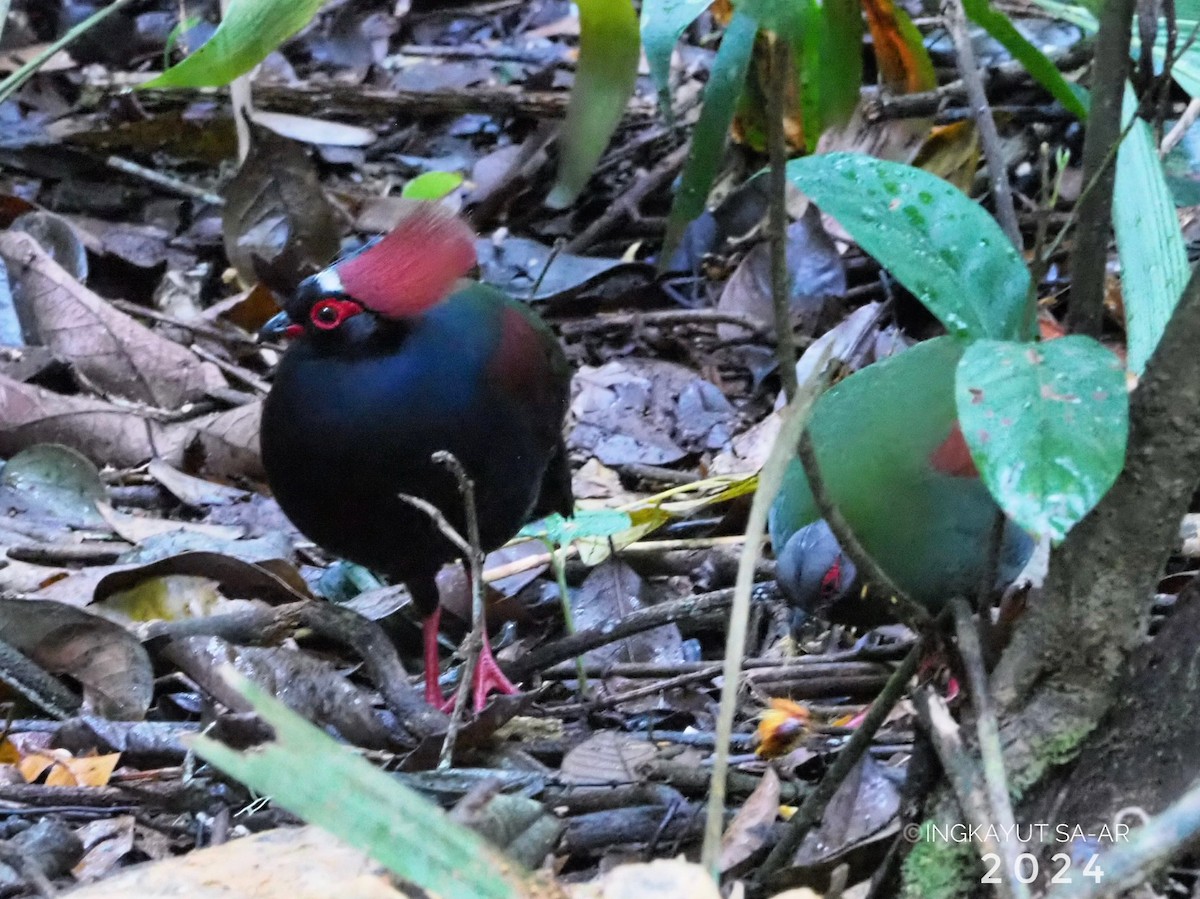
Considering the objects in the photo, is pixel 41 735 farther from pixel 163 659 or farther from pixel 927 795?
pixel 927 795

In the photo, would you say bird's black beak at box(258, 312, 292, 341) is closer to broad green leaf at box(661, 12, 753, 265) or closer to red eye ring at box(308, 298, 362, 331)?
red eye ring at box(308, 298, 362, 331)

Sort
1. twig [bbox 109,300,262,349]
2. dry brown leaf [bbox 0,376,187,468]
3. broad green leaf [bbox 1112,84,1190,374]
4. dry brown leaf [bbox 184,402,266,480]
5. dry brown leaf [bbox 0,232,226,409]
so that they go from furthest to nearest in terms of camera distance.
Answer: twig [bbox 109,300,262,349] → dry brown leaf [bbox 0,232,226,409] → dry brown leaf [bbox 184,402,266,480] → dry brown leaf [bbox 0,376,187,468] → broad green leaf [bbox 1112,84,1190,374]

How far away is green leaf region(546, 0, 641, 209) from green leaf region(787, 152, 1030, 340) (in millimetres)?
1134

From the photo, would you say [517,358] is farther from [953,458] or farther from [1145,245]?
[1145,245]

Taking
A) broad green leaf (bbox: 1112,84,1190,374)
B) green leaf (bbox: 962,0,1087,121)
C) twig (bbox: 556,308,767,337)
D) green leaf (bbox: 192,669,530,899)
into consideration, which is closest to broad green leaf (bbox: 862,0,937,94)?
twig (bbox: 556,308,767,337)

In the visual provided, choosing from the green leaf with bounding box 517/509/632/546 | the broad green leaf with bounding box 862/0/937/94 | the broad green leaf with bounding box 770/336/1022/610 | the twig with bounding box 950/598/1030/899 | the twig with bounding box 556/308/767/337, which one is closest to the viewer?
the twig with bounding box 950/598/1030/899

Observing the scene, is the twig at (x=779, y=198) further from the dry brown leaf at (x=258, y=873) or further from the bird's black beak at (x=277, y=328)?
the bird's black beak at (x=277, y=328)

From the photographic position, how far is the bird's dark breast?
7.86 feet

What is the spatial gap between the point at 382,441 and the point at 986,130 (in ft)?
3.75

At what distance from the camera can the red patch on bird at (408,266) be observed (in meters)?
2.49

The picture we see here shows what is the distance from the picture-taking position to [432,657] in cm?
287

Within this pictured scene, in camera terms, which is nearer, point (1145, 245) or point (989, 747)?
point (989, 747)

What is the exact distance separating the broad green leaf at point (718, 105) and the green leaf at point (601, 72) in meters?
0.24

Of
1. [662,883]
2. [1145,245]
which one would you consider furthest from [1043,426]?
[1145,245]
